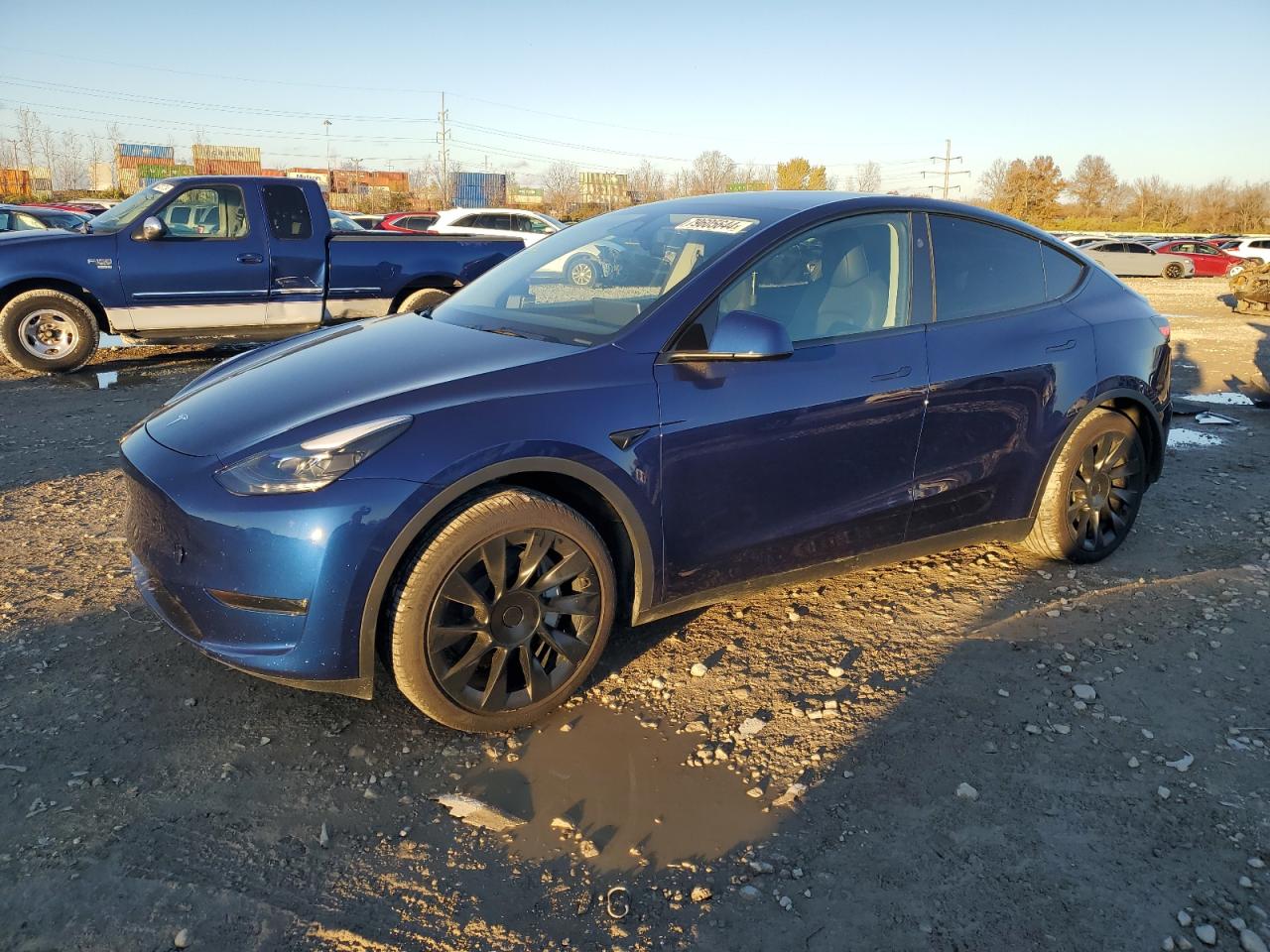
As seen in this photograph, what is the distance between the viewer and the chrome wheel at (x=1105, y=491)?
4.29 metres

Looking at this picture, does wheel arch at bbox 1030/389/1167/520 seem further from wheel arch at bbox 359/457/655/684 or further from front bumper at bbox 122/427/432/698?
front bumper at bbox 122/427/432/698

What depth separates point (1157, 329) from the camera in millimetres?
4492

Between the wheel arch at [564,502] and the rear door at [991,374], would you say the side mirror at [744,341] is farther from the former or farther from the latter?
the rear door at [991,374]

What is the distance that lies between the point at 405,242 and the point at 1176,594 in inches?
292

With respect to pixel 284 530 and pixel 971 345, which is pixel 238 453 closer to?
pixel 284 530

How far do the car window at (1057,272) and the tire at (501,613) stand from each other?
2.57 m

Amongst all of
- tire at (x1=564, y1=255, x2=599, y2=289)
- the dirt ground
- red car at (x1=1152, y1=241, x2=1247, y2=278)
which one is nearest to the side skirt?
the dirt ground

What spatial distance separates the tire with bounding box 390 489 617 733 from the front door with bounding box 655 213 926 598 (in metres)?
0.34

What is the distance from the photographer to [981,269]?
3951 mm

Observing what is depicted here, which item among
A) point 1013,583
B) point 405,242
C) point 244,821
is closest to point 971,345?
point 1013,583

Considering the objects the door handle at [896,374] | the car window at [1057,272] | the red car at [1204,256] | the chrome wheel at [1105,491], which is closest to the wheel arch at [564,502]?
the door handle at [896,374]

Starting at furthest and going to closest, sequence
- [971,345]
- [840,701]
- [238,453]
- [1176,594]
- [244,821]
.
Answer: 1. [1176,594]
2. [971,345]
3. [840,701]
4. [238,453]
5. [244,821]

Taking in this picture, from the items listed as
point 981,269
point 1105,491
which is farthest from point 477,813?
point 1105,491

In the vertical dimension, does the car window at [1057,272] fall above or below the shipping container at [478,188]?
below
